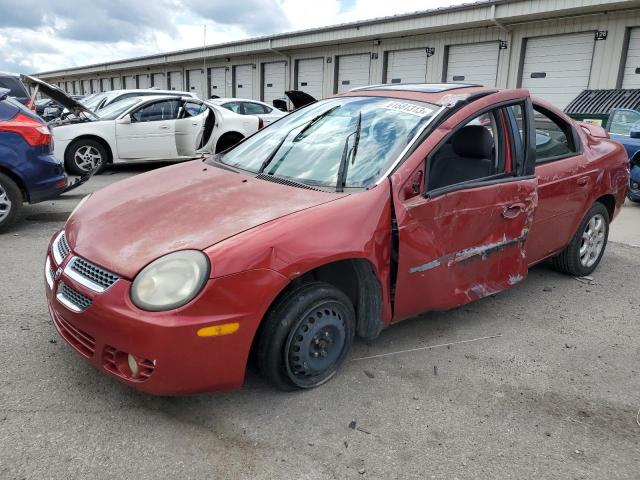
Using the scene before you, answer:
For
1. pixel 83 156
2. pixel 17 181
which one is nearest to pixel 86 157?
pixel 83 156

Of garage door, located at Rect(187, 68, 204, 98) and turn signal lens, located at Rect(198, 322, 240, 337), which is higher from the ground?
garage door, located at Rect(187, 68, 204, 98)

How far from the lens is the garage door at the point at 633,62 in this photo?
12.6 meters

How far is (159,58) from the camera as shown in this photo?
3262 centimetres

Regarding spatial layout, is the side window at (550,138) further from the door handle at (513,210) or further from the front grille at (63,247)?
the front grille at (63,247)

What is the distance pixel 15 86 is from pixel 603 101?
1336 cm

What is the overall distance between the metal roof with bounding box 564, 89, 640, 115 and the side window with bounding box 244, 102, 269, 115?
7.21m

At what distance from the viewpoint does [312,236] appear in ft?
7.94

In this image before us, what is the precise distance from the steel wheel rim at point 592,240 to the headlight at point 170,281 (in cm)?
349

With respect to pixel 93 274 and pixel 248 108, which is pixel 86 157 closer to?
pixel 248 108

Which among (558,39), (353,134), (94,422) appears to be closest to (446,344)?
(353,134)

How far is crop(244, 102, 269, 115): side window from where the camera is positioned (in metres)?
12.1

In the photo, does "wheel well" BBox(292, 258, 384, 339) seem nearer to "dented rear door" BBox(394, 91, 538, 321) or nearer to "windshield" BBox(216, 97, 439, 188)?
"dented rear door" BBox(394, 91, 538, 321)

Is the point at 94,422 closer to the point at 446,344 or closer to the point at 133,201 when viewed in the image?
the point at 133,201

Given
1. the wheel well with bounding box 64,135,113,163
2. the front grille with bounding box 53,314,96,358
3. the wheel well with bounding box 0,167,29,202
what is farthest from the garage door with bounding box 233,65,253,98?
the front grille with bounding box 53,314,96,358
